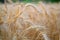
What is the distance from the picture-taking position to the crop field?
0.85 metres

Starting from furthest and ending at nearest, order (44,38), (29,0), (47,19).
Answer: (29,0) → (47,19) → (44,38)

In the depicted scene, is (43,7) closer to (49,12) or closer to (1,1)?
(49,12)

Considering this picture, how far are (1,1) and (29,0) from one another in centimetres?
21

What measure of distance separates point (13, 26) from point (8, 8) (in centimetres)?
17

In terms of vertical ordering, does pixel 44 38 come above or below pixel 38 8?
below

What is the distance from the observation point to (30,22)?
0.87m

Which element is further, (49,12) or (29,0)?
(29,0)

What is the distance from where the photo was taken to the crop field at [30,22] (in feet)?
2.77

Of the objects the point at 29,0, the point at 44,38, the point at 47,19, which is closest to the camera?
the point at 44,38

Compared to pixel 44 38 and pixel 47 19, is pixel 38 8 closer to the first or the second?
pixel 47 19

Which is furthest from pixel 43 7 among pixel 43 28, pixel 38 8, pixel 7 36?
pixel 7 36

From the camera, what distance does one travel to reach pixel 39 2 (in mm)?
982

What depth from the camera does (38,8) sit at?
2.99 ft

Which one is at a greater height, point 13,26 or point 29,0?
point 29,0
